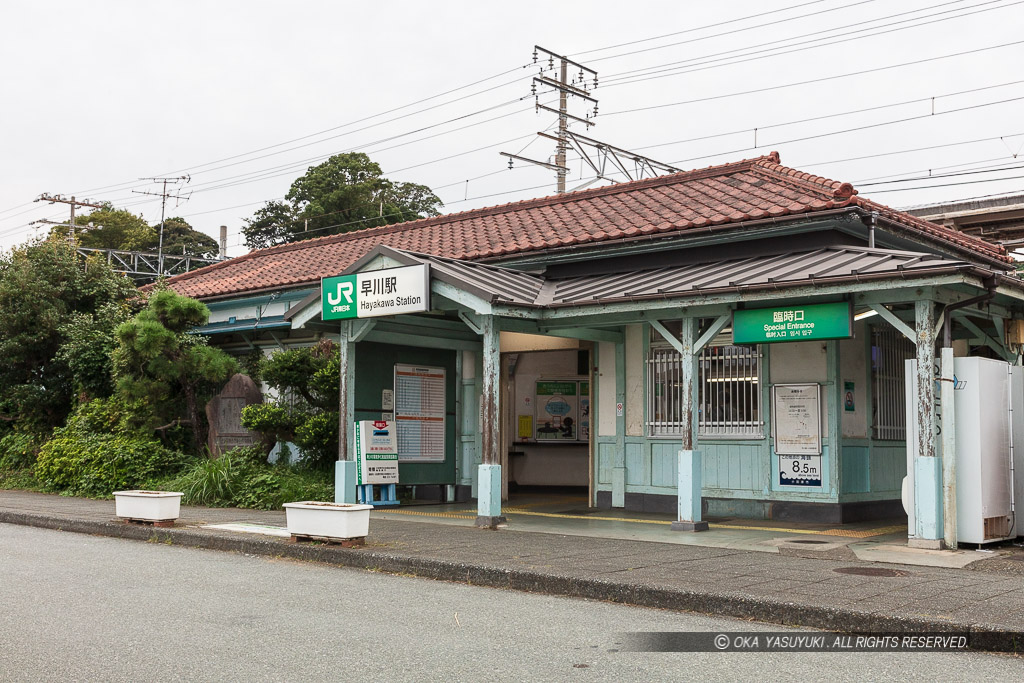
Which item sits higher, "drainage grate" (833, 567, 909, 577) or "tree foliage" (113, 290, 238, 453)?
"tree foliage" (113, 290, 238, 453)

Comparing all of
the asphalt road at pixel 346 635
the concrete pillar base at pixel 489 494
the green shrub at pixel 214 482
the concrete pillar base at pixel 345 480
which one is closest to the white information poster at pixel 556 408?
the green shrub at pixel 214 482

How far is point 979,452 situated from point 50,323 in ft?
55.6

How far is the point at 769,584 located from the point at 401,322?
8.34m

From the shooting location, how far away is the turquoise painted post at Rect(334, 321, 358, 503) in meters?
13.8

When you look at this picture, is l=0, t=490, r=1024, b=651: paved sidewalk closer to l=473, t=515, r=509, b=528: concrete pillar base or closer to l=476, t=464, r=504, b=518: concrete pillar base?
l=473, t=515, r=509, b=528: concrete pillar base

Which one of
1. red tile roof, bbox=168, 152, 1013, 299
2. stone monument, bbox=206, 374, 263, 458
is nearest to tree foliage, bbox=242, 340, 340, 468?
stone monument, bbox=206, 374, 263, 458

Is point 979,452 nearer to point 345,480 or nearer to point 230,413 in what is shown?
point 345,480

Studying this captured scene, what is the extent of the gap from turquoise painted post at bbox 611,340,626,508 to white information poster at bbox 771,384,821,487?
92.6 inches

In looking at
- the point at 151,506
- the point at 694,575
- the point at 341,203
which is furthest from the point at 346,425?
the point at 341,203

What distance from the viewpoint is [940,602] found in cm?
A: 692

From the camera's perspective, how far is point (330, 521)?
10.3 metres

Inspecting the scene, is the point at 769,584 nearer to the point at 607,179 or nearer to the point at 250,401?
the point at 250,401

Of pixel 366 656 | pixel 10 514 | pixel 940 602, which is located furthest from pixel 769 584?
pixel 10 514

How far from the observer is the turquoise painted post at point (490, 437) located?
12.2m
